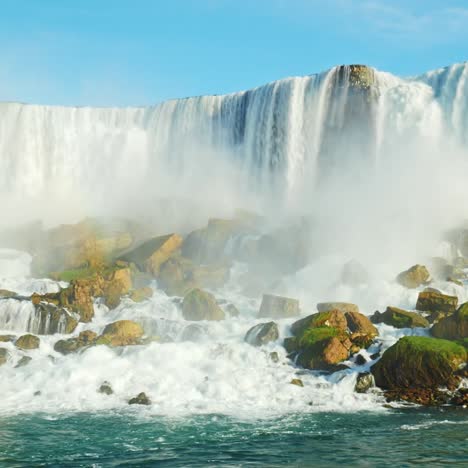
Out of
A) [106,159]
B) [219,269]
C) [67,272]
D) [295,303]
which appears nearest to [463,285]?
[295,303]

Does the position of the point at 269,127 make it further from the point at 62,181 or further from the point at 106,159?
the point at 62,181

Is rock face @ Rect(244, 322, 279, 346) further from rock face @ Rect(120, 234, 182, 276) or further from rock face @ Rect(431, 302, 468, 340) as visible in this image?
rock face @ Rect(120, 234, 182, 276)

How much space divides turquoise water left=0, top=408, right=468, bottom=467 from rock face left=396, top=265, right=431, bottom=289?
47.6 ft

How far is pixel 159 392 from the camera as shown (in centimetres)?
2039

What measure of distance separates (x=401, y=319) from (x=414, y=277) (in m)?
6.78

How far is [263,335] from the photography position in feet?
82.2

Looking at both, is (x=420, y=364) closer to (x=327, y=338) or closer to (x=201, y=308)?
(x=327, y=338)

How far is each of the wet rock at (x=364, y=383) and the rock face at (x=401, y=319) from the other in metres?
6.00

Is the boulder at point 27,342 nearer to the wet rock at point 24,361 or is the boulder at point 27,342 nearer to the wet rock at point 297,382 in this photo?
the wet rock at point 24,361

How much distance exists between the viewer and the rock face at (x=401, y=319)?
25281mm

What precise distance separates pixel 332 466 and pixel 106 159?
4649cm

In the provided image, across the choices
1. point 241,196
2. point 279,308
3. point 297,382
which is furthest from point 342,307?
point 241,196

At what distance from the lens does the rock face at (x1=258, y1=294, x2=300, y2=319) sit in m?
29.2

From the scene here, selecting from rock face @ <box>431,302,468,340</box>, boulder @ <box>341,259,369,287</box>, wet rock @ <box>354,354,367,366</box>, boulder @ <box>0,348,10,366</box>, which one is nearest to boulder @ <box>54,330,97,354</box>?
boulder @ <box>0,348,10,366</box>
